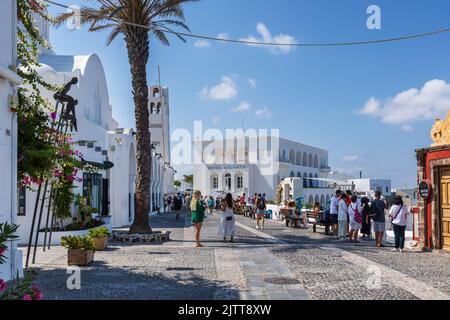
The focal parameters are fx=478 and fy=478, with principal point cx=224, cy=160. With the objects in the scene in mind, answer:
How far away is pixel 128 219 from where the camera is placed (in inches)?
907

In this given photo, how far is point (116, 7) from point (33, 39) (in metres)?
6.50

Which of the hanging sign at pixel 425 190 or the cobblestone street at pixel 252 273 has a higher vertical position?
the hanging sign at pixel 425 190

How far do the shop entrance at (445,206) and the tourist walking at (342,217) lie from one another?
3309mm

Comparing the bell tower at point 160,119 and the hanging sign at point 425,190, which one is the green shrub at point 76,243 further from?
the bell tower at point 160,119

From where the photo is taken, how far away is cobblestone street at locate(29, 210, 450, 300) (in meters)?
7.57

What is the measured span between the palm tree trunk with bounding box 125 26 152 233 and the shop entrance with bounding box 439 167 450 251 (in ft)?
28.9

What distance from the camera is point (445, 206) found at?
40.7 ft

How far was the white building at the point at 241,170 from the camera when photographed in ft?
197

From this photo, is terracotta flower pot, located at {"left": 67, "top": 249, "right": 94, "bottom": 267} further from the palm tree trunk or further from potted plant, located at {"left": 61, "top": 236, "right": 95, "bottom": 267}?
the palm tree trunk

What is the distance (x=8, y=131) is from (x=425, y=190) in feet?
34.1

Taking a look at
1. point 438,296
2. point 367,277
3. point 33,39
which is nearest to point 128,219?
point 33,39

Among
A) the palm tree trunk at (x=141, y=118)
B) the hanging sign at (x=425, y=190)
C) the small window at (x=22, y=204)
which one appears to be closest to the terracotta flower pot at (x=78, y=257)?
the small window at (x=22, y=204)

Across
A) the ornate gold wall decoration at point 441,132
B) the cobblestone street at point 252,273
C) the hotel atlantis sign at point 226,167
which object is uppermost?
the hotel atlantis sign at point 226,167
